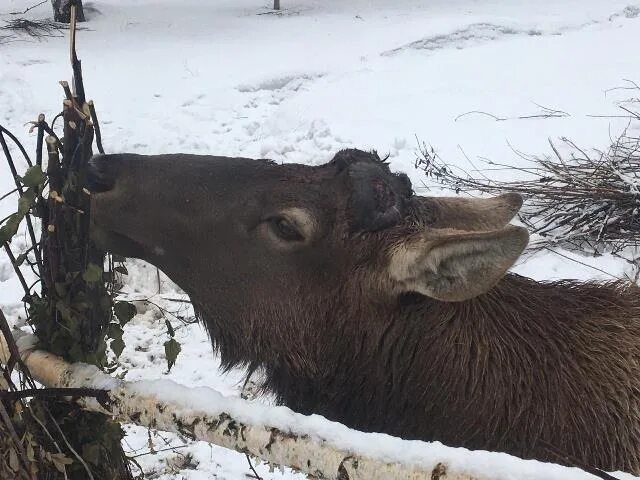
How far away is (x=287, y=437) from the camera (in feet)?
6.24

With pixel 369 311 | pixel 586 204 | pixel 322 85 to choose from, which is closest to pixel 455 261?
pixel 369 311

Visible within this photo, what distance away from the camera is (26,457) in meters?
2.16

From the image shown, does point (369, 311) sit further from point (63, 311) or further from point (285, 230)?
point (63, 311)

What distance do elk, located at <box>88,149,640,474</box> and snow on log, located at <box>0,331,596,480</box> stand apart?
66 cm

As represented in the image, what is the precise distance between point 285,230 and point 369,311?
0.45 metres

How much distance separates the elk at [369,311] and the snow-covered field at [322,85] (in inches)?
95.2

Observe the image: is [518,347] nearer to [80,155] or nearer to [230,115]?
[80,155]

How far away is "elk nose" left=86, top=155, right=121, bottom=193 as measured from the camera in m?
2.57

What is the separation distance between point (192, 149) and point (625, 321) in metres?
6.74

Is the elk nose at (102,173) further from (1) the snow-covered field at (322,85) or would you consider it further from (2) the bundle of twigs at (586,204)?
(2) the bundle of twigs at (586,204)

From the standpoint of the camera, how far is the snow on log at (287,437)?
1707mm

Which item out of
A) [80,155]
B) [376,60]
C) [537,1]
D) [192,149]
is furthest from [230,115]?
[537,1]

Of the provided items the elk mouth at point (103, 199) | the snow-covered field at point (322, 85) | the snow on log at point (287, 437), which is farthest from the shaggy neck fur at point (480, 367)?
the snow-covered field at point (322, 85)

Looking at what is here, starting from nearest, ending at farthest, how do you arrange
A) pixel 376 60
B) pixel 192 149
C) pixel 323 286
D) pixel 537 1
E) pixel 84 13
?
pixel 323 286 < pixel 192 149 < pixel 376 60 < pixel 84 13 < pixel 537 1
